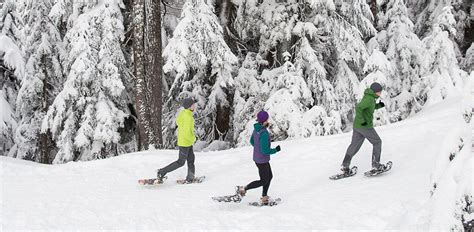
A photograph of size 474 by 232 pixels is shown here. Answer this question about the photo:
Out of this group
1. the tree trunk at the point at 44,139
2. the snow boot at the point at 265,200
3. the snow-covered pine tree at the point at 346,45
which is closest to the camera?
the snow boot at the point at 265,200

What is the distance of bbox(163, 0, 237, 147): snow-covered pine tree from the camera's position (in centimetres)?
1182

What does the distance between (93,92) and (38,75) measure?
12.2ft

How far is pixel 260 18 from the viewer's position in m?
14.6

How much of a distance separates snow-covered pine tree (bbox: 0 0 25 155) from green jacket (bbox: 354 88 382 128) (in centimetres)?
1228

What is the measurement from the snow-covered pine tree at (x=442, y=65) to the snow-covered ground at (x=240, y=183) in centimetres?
420

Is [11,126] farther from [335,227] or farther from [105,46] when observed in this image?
[335,227]

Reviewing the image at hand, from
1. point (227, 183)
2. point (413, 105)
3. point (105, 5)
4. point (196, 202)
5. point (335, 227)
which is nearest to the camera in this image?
point (335, 227)

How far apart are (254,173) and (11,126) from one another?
11.1m

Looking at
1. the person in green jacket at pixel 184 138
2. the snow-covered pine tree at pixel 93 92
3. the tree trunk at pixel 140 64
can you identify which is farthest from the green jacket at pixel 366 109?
the snow-covered pine tree at pixel 93 92

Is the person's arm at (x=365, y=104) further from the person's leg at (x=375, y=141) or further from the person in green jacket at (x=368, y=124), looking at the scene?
the person's leg at (x=375, y=141)

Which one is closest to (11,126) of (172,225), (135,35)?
(135,35)

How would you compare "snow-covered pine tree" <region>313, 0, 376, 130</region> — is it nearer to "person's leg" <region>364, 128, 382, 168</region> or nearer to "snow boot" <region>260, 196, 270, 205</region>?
"person's leg" <region>364, 128, 382, 168</region>

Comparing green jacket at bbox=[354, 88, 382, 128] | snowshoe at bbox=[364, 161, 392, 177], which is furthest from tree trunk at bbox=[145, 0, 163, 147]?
snowshoe at bbox=[364, 161, 392, 177]

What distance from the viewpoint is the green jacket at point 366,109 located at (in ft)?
27.0
